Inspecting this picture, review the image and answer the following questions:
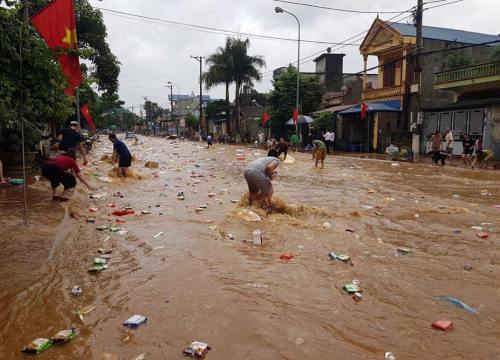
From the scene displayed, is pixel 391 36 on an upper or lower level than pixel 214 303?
upper

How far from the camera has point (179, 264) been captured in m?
5.11

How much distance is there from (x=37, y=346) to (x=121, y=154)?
386 inches

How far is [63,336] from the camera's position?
337cm

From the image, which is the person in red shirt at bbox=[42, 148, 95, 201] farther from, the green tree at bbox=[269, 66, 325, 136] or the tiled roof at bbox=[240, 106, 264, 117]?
the tiled roof at bbox=[240, 106, 264, 117]

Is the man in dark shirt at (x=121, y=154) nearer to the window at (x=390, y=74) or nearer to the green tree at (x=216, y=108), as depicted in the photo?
the window at (x=390, y=74)

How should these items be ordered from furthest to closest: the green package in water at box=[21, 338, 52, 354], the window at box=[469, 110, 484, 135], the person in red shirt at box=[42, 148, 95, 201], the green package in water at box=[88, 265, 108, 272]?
the window at box=[469, 110, 484, 135] → the person in red shirt at box=[42, 148, 95, 201] → the green package in water at box=[88, 265, 108, 272] → the green package in water at box=[21, 338, 52, 354]

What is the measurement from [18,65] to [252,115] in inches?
1801

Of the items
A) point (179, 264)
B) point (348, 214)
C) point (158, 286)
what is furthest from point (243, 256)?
A: point (348, 214)

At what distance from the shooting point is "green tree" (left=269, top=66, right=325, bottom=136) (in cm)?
3544

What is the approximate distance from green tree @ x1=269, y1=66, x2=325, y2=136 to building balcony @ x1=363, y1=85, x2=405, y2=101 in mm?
5878

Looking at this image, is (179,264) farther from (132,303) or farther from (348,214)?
(348,214)

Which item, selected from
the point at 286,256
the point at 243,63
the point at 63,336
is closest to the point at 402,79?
the point at 243,63

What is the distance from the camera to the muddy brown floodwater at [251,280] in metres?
3.38

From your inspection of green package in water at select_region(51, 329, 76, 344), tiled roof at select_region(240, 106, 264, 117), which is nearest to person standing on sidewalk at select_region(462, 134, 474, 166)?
green package in water at select_region(51, 329, 76, 344)
